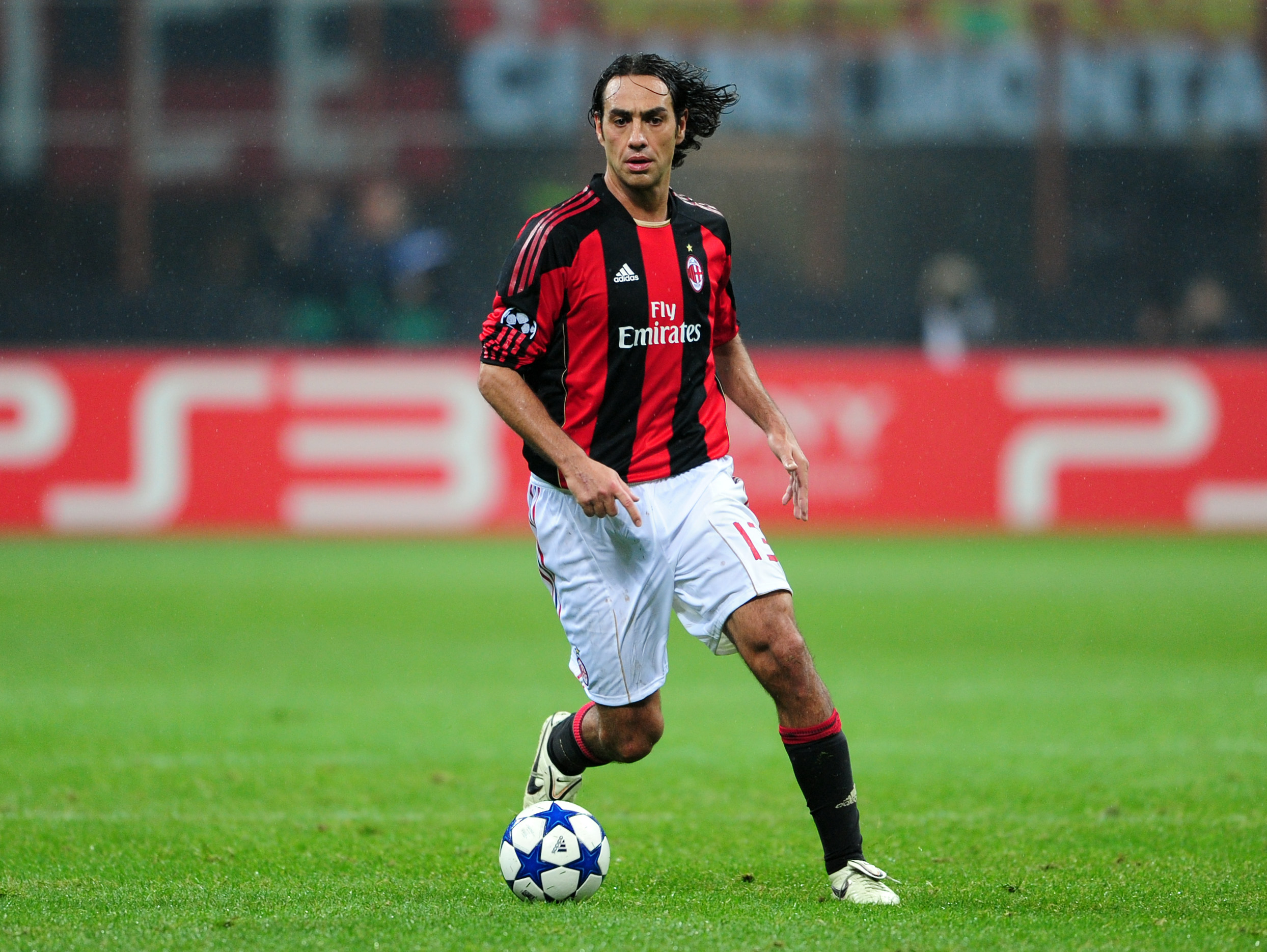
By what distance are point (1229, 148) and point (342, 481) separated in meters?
10.7

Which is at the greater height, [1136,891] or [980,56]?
[980,56]

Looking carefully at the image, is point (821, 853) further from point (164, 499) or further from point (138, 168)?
point (138, 168)

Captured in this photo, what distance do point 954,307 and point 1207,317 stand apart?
267cm

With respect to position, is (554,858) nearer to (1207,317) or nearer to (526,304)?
(526,304)

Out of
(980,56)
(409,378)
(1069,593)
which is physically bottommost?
(1069,593)

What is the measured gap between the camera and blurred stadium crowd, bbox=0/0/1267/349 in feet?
57.5

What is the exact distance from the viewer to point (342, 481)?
577 inches

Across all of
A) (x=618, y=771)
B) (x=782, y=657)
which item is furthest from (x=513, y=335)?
(x=618, y=771)

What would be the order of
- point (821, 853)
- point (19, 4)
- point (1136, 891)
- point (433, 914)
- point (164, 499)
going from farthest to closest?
1. point (19, 4)
2. point (164, 499)
3. point (821, 853)
4. point (1136, 891)
5. point (433, 914)

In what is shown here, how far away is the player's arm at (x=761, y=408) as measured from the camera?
474 centimetres

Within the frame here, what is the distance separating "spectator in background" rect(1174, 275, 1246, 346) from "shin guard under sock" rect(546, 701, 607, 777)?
12.8 metres

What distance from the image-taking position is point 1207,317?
668 inches

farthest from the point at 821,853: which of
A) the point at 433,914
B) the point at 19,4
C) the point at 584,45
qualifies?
the point at 19,4

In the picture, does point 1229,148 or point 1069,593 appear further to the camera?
point 1229,148
